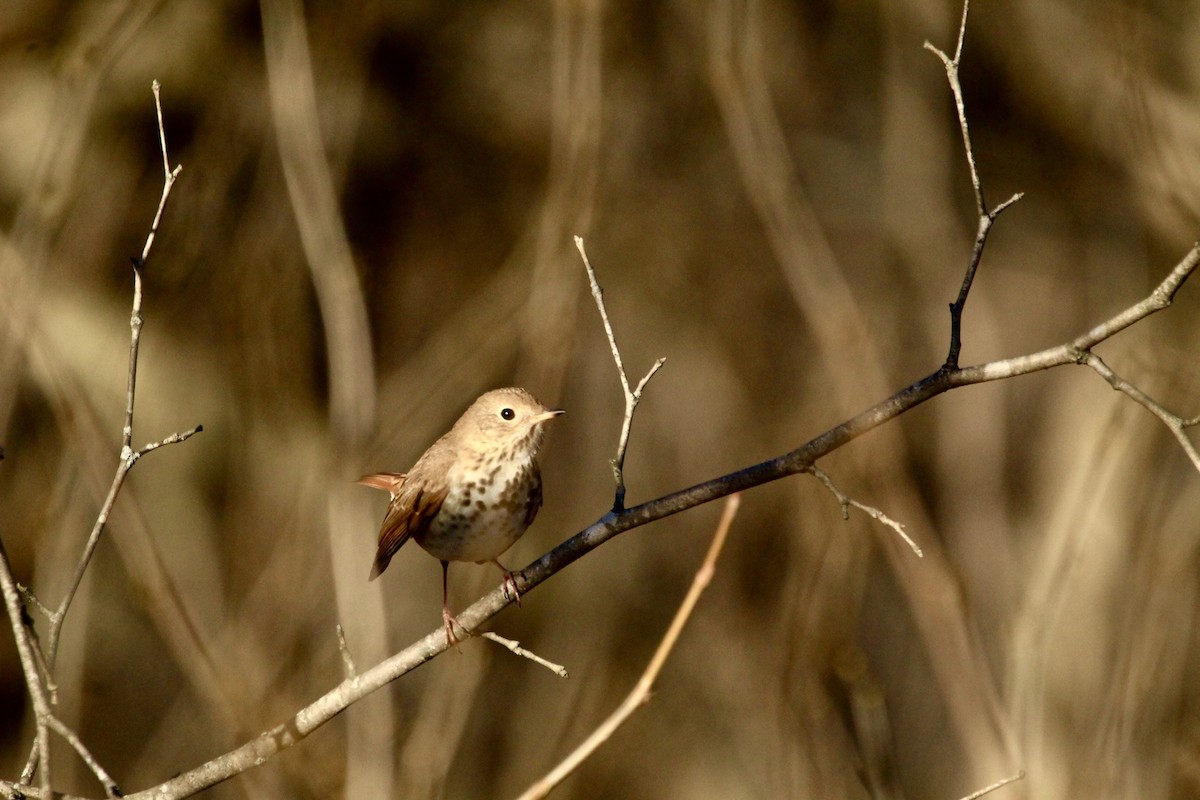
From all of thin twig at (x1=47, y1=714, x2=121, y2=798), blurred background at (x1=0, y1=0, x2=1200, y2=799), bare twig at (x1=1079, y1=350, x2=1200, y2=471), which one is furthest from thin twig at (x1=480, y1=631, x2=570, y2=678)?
blurred background at (x1=0, y1=0, x2=1200, y2=799)

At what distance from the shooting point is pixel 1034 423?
855 cm

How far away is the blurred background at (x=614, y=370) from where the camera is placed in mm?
6395

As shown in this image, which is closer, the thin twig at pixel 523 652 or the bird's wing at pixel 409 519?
the thin twig at pixel 523 652

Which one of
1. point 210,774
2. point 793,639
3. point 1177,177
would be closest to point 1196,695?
point 793,639

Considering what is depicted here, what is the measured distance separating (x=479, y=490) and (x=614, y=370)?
4805mm

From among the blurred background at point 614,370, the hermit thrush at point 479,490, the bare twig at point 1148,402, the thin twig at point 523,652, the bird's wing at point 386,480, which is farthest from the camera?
the blurred background at point 614,370

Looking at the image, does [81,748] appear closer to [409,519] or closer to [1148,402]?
[409,519]

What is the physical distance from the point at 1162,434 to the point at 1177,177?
4.94ft

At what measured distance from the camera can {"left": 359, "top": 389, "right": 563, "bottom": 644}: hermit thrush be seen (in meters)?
3.71

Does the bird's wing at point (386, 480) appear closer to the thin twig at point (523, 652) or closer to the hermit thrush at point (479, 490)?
the hermit thrush at point (479, 490)

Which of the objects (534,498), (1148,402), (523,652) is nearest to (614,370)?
(534,498)

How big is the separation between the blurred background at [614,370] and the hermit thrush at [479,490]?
75.8 inches

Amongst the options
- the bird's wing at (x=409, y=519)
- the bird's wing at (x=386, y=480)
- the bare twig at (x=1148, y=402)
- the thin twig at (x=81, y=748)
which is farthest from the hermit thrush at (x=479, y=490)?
the bare twig at (x=1148, y=402)

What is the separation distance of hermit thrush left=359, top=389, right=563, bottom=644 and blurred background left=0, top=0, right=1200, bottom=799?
1.93 metres
